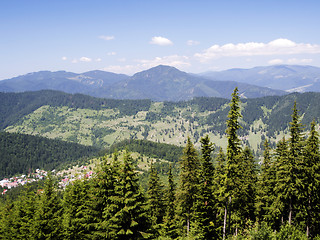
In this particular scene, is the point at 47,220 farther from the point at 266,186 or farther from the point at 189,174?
the point at 266,186

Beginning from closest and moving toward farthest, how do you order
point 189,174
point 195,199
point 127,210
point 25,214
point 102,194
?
point 127,210 < point 102,194 < point 189,174 < point 195,199 < point 25,214

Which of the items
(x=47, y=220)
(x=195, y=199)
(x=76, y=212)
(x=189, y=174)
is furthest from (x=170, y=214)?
(x=47, y=220)

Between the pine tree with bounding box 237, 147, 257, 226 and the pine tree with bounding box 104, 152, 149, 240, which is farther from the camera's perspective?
the pine tree with bounding box 237, 147, 257, 226

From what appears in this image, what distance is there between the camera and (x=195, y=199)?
38.5 m

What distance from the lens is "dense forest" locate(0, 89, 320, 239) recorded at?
26.0 m

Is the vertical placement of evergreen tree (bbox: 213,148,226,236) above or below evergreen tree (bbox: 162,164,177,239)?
above

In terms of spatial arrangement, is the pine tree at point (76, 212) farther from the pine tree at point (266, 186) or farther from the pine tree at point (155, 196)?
the pine tree at point (266, 186)

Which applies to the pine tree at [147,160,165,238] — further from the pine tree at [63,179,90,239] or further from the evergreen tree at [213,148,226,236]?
the pine tree at [63,179,90,239]

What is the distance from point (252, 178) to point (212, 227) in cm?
1686

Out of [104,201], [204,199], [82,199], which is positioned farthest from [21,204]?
[204,199]

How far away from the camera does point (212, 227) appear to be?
39906mm

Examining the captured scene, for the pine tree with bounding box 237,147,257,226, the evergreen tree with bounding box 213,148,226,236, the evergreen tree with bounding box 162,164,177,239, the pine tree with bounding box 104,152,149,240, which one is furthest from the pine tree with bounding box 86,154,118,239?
the pine tree with bounding box 237,147,257,226

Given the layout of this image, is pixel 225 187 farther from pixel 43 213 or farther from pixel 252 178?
pixel 43 213

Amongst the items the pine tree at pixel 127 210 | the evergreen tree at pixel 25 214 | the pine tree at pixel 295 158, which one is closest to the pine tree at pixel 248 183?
the pine tree at pixel 295 158
